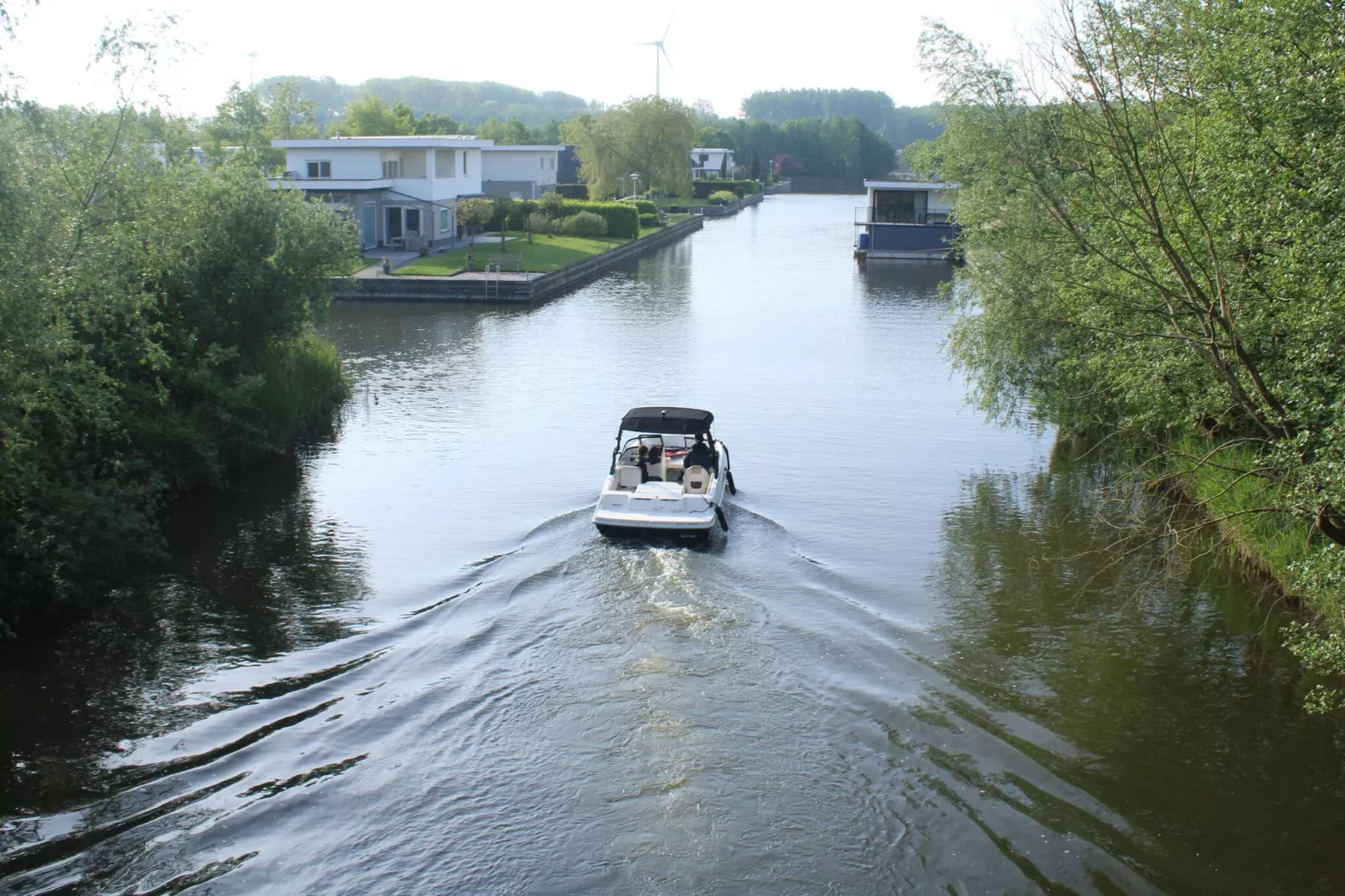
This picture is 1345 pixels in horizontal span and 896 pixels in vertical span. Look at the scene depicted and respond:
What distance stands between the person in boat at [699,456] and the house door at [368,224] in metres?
37.4

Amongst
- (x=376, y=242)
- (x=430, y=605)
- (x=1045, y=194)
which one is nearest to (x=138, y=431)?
(x=430, y=605)

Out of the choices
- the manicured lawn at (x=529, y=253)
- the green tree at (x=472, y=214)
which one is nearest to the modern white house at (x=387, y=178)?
the green tree at (x=472, y=214)

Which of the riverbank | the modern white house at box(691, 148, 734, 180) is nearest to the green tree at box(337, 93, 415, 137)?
the riverbank

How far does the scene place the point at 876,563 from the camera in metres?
17.8

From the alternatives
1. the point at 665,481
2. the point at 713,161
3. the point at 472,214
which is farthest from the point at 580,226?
the point at 713,161

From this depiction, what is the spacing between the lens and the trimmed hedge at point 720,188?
11538 cm

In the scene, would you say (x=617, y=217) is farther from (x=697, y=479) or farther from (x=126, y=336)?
(x=126, y=336)

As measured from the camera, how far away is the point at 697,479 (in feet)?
63.4

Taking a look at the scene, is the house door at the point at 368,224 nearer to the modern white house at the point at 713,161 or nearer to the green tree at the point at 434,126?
the green tree at the point at 434,126

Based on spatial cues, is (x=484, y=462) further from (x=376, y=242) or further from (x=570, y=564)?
(x=376, y=242)

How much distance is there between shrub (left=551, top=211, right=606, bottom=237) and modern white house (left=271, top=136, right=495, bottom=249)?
990 cm

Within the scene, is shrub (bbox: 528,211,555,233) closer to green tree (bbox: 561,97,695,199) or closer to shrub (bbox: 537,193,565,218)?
shrub (bbox: 537,193,565,218)

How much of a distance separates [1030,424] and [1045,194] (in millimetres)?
14877

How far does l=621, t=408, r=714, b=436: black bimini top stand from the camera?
20188 mm
